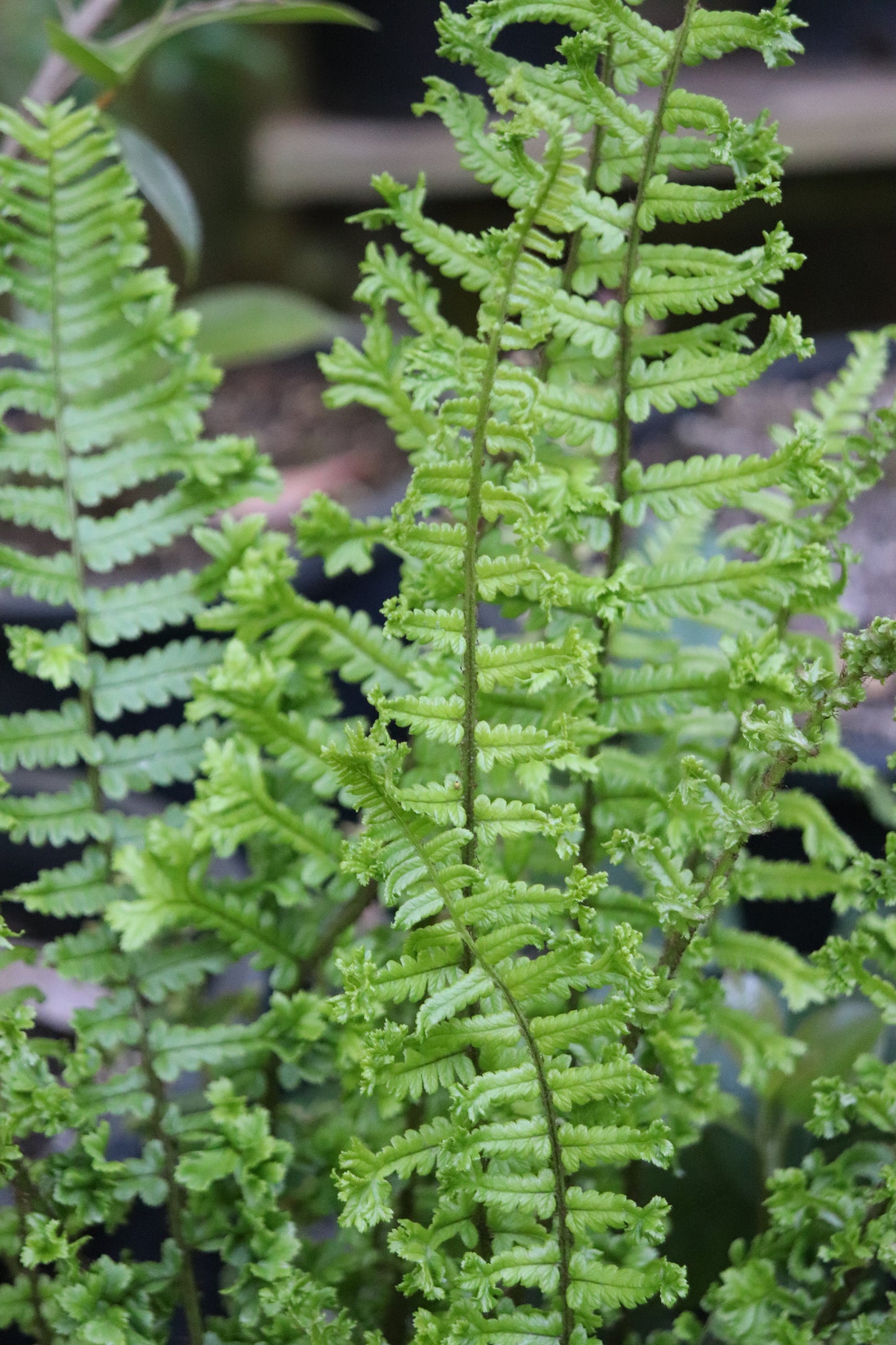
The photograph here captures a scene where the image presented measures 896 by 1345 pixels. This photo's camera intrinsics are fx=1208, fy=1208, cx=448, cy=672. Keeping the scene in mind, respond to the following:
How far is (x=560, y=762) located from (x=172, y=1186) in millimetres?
298

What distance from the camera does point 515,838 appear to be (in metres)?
0.55

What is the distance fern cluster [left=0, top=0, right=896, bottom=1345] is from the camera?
42 centimetres

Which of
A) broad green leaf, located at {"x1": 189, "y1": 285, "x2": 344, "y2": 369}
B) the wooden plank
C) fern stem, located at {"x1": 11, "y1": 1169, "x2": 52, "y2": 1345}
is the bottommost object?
fern stem, located at {"x1": 11, "y1": 1169, "x2": 52, "y2": 1345}

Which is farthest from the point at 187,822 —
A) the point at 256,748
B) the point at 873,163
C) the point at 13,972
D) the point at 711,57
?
the point at 873,163

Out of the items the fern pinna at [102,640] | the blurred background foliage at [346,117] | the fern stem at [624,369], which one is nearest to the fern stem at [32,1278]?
the fern pinna at [102,640]

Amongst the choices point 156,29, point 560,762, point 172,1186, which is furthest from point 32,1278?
point 156,29

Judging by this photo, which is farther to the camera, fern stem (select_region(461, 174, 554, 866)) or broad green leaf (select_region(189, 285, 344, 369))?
broad green leaf (select_region(189, 285, 344, 369))

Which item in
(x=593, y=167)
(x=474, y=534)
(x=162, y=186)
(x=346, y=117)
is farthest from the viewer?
(x=346, y=117)

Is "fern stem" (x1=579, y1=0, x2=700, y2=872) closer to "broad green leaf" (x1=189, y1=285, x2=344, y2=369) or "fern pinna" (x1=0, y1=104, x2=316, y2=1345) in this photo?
"fern pinna" (x1=0, y1=104, x2=316, y2=1345)

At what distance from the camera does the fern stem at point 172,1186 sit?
21.6 inches

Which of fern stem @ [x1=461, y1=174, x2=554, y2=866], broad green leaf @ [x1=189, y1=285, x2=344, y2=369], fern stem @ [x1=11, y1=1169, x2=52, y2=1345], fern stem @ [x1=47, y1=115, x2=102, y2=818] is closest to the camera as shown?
fern stem @ [x1=461, y1=174, x2=554, y2=866]

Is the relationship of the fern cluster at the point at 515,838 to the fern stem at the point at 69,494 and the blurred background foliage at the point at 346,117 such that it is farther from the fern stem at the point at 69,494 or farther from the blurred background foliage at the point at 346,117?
the blurred background foliage at the point at 346,117

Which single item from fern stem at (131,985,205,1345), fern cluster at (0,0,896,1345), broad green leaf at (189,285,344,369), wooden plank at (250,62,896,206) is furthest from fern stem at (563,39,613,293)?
wooden plank at (250,62,896,206)

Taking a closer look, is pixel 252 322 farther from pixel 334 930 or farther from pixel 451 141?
pixel 451 141
